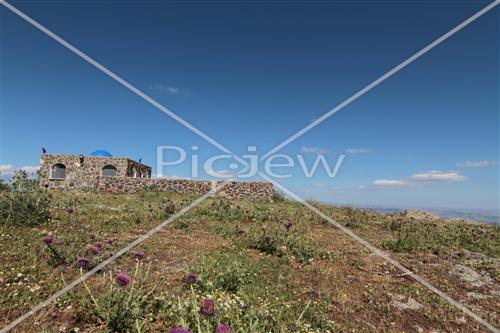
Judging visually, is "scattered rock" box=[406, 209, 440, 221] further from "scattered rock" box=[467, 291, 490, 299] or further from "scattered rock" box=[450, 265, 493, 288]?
"scattered rock" box=[467, 291, 490, 299]

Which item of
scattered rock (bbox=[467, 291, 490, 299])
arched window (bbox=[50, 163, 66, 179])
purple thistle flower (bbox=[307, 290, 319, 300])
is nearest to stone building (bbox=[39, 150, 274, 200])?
arched window (bbox=[50, 163, 66, 179])

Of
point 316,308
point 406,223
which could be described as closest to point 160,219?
point 316,308

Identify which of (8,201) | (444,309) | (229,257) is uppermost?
(8,201)

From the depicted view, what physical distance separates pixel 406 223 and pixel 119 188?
19.4m

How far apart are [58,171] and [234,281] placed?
30.3 m

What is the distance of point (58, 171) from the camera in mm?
29344

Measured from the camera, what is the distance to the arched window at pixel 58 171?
29219mm

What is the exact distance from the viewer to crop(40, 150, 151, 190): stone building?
94.6ft

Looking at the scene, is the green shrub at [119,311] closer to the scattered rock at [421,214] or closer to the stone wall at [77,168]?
the scattered rock at [421,214]

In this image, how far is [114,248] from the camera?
7.14m

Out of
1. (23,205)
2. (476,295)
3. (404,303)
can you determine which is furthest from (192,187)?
(476,295)

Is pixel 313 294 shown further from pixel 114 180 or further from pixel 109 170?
pixel 109 170

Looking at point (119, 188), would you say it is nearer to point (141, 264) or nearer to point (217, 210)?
point (217, 210)

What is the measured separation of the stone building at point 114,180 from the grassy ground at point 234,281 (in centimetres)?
1220
